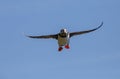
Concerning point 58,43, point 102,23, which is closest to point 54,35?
point 58,43

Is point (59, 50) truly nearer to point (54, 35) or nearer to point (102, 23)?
point (54, 35)

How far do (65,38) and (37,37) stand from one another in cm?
781

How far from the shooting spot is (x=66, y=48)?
414 ft

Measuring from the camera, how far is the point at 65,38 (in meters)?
126

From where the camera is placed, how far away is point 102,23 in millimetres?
121875

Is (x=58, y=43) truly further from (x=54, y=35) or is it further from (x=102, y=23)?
(x=102, y=23)

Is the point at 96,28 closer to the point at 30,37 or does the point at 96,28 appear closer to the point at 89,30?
the point at 89,30

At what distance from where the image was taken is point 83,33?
12988cm

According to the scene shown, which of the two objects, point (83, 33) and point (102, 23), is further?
point (83, 33)

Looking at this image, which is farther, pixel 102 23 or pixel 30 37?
pixel 30 37

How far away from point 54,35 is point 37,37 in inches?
197

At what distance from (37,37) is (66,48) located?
7.94m

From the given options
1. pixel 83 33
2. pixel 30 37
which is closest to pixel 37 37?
pixel 30 37

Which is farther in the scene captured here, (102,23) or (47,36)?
(47,36)
